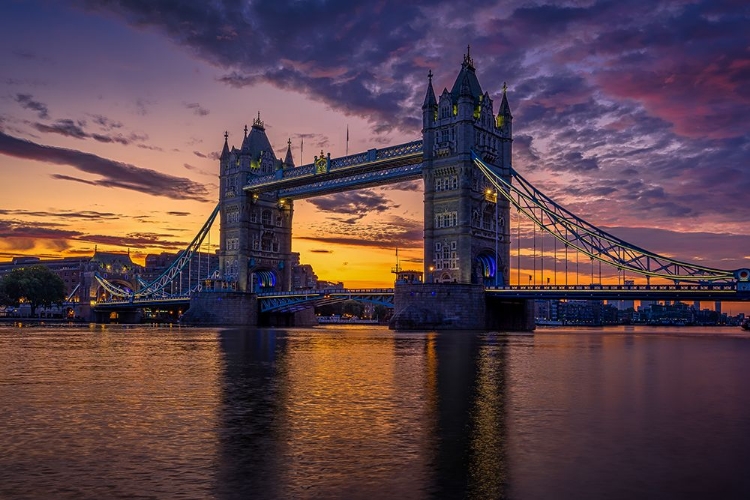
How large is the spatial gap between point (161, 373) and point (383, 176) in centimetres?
7132

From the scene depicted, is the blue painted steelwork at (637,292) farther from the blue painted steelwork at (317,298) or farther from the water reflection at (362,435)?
the water reflection at (362,435)

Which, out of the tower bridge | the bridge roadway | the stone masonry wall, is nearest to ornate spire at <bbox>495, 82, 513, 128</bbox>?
the tower bridge

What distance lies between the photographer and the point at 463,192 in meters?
87.1

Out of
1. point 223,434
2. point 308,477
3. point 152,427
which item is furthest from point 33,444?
point 308,477

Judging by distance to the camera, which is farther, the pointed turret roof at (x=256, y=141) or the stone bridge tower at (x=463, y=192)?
the pointed turret roof at (x=256, y=141)

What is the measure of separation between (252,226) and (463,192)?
47094 mm

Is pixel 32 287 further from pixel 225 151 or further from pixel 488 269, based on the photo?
pixel 488 269

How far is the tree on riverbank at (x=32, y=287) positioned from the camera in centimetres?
13962

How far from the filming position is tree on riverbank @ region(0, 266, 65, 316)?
5497 inches

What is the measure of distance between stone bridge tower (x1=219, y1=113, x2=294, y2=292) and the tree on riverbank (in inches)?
1752

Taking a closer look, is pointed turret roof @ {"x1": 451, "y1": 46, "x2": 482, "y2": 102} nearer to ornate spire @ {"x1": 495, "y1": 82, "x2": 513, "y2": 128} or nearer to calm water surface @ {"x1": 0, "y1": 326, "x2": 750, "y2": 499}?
ornate spire @ {"x1": 495, "y1": 82, "x2": 513, "y2": 128}

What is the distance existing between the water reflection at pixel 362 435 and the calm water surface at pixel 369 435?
5cm

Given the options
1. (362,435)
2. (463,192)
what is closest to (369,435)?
(362,435)

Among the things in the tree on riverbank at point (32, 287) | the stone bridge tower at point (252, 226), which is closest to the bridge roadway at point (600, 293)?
the stone bridge tower at point (252, 226)
